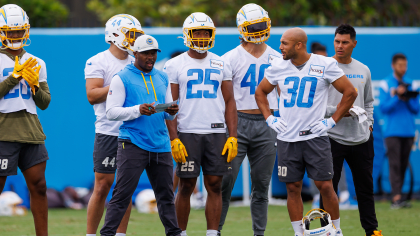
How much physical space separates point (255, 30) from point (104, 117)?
5.98 ft

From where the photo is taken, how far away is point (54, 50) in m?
10.4

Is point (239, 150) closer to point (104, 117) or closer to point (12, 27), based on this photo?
point (104, 117)

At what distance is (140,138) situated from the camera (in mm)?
5125

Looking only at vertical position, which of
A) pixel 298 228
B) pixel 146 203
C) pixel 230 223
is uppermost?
pixel 298 228

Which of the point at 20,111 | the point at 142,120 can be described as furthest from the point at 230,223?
the point at 20,111

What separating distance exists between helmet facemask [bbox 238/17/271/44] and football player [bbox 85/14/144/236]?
1.13m

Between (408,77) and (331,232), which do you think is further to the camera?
(408,77)

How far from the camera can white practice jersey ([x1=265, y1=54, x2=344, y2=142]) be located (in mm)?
5457

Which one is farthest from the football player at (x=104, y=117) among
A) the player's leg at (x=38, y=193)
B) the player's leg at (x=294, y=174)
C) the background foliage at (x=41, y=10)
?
the background foliage at (x=41, y=10)

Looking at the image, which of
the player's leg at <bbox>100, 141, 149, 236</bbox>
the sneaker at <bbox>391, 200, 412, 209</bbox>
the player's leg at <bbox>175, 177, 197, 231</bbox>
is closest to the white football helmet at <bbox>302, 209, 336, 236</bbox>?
the player's leg at <bbox>175, 177, 197, 231</bbox>

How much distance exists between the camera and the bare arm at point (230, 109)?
227 inches

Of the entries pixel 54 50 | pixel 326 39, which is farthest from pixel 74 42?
pixel 326 39

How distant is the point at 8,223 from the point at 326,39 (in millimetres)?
6439

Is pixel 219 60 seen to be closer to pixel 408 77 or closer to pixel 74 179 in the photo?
pixel 74 179
